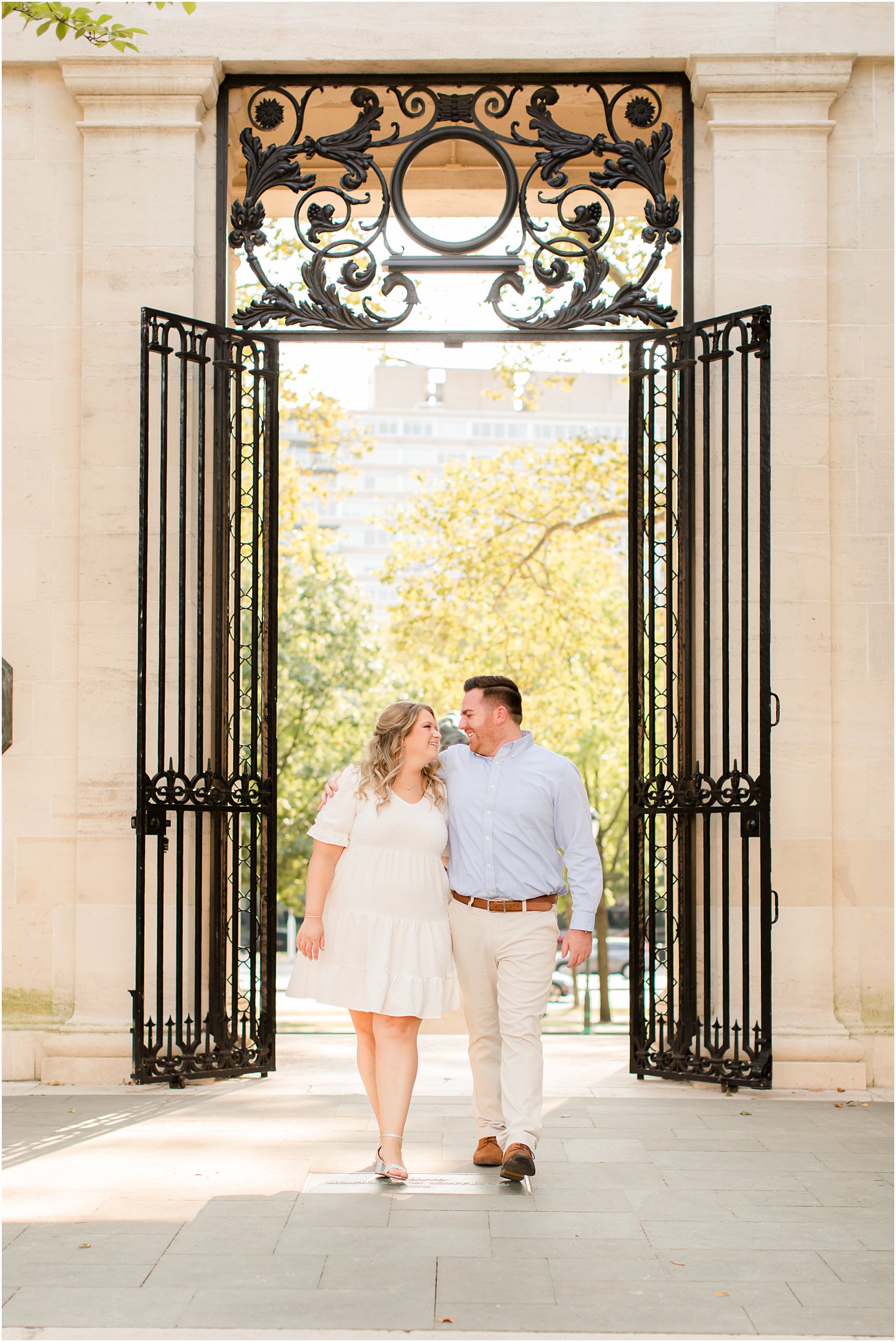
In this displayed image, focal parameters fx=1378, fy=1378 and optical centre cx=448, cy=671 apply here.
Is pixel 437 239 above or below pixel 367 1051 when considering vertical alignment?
above

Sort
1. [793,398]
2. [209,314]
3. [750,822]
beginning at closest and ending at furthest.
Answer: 1. [750,822]
2. [793,398]
3. [209,314]

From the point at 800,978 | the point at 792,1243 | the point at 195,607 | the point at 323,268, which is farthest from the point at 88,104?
the point at 792,1243

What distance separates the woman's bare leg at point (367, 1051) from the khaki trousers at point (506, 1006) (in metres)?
0.37

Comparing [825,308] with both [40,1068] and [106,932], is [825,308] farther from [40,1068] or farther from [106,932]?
[40,1068]

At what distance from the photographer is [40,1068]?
712 cm

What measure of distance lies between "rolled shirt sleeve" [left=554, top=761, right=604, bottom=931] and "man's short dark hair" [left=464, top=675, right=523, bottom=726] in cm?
30

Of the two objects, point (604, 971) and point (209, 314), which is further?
point (604, 971)

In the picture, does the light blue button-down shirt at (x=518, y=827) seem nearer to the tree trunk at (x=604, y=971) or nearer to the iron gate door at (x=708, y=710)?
the iron gate door at (x=708, y=710)

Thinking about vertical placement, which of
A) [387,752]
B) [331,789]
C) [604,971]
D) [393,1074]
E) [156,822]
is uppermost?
[387,752]

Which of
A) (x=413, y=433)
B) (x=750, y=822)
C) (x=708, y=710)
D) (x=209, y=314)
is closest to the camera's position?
(x=750, y=822)

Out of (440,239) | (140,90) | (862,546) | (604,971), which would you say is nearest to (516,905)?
(862,546)

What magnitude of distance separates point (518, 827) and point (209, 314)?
381 centimetres

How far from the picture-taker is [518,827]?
5.21 meters

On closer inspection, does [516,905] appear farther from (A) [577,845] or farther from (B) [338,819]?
(B) [338,819]
